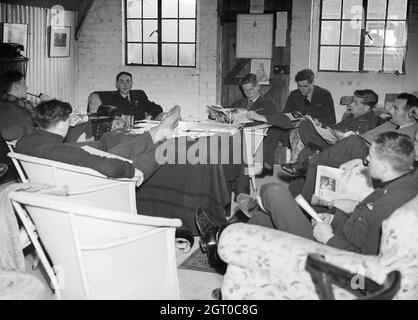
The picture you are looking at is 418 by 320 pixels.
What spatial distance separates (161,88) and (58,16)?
5.83 ft

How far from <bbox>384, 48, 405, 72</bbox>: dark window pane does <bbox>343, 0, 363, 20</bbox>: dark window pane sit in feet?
1.97

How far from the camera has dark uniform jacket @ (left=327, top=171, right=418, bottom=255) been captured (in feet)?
8.40

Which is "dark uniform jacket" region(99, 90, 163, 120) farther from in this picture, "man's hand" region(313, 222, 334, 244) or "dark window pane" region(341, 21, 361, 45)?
"man's hand" region(313, 222, 334, 244)

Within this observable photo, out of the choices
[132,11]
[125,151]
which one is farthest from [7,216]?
[132,11]

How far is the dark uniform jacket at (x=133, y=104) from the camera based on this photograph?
21.5ft

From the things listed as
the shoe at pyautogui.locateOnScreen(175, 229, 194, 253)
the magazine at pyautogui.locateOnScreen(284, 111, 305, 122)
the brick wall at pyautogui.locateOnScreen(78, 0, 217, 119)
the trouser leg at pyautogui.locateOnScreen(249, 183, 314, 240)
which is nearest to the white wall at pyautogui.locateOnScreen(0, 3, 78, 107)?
the brick wall at pyautogui.locateOnScreen(78, 0, 217, 119)

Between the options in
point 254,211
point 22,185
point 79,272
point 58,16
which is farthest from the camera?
point 58,16

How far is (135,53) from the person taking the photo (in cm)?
851

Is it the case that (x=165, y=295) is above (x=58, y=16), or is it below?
below

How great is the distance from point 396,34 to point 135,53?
12.3ft

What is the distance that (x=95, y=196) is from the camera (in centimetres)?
349

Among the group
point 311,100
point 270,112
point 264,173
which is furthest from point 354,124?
point 264,173

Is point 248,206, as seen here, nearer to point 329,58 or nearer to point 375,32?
point 329,58

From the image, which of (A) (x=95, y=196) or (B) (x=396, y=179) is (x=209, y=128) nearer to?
(A) (x=95, y=196)
